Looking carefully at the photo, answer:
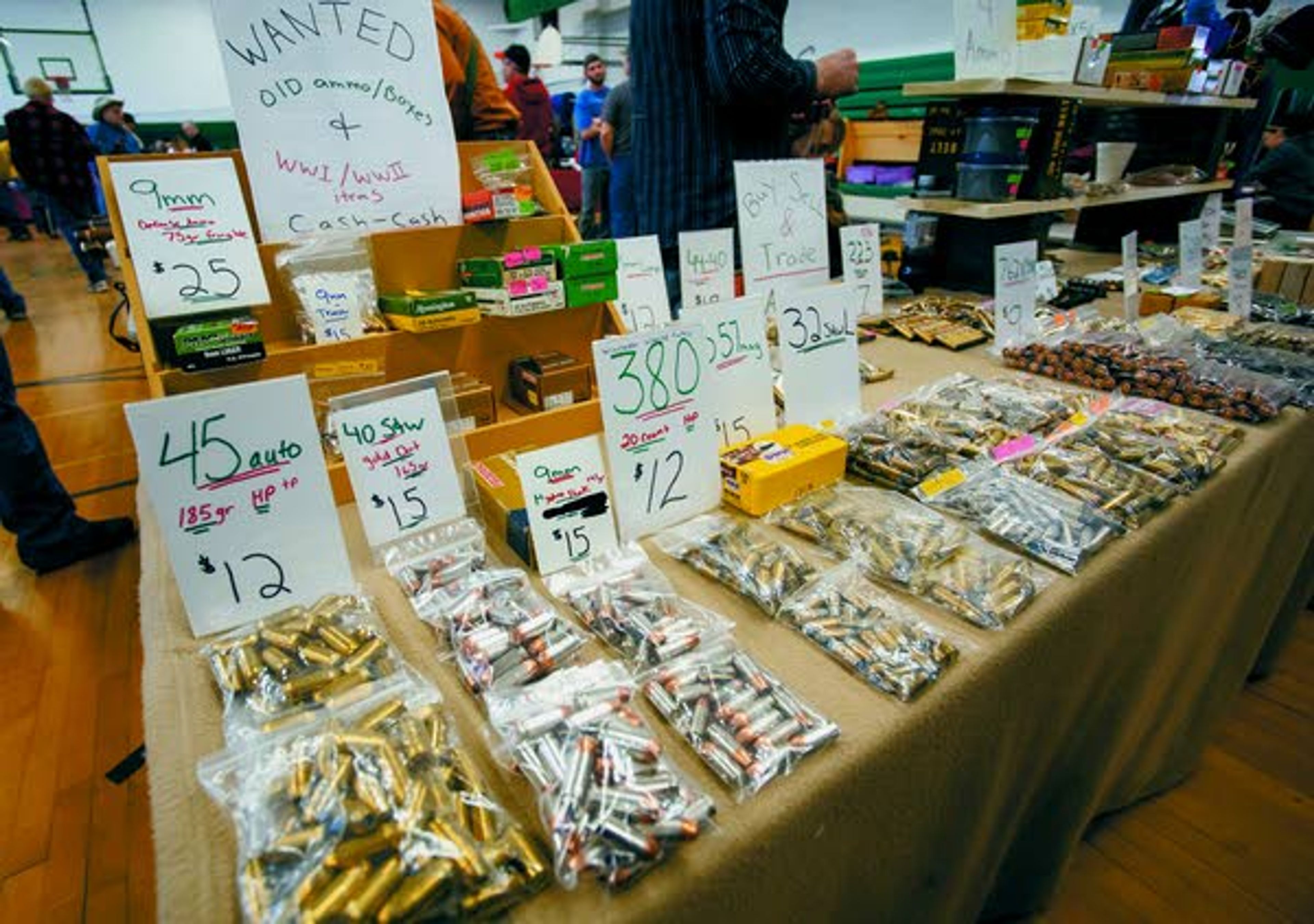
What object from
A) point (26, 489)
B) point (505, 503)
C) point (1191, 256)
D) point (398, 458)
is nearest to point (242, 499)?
point (398, 458)

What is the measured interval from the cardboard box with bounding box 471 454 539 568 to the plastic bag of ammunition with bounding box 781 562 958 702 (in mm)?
370

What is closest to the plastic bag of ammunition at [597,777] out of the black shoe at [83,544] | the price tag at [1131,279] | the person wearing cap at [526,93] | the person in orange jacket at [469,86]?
the person in orange jacket at [469,86]

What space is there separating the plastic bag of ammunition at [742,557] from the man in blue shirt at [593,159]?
5076 millimetres

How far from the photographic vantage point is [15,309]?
6008 mm

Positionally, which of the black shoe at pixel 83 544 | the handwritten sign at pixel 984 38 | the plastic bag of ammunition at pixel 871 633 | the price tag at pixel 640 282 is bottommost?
the black shoe at pixel 83 544

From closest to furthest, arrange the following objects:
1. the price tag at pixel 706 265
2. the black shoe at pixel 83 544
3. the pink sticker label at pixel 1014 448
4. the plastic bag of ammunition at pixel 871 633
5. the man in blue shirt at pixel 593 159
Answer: the plastic bag of ammunition at pixel 871 633
the pink sticker label at pixel 1014 448
the price tag at pixel 706 265
the black shoe at pixel 83 544
the man in blue shirt at pixel 593 159

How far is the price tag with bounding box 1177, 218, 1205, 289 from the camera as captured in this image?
2.22m

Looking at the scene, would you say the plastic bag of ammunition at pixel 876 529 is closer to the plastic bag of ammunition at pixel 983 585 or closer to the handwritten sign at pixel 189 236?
the plastic bag of ammunition at pixel 983 585

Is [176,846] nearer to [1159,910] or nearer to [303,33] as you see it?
[303,33]

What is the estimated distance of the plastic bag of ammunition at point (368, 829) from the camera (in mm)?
493

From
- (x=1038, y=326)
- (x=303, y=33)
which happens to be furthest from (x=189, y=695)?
(x=1038, y=326)

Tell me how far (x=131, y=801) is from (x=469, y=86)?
2101 mm

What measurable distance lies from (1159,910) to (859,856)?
4.23 ft

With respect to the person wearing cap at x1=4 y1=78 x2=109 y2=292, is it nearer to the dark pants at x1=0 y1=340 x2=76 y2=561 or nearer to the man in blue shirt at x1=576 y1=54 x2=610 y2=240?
the man in blue shirt at x1=576 y1=54 x2=610 y2=240
